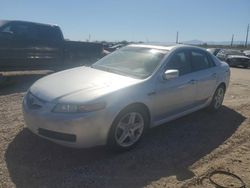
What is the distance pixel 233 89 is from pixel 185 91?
545 centimetres

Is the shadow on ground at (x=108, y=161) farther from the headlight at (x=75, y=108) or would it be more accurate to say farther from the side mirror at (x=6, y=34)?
the side mirror at (x=6, y=34)

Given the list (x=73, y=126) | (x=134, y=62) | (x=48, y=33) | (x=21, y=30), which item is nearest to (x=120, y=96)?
(x=73, y=126)

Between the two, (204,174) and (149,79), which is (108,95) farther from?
(204,174)

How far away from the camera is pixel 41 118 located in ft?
13.9

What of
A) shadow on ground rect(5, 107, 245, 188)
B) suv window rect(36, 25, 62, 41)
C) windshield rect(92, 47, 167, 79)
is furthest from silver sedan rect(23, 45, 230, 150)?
suv window rect(36, 25, 62, 41)

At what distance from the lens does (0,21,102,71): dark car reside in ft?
32.1

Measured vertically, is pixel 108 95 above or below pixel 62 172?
above

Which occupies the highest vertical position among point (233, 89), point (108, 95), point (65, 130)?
point (108, 95)

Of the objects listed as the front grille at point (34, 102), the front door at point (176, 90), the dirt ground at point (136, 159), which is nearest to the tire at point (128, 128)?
the dirt ground at point (136, 159)

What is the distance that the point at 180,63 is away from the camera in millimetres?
5789

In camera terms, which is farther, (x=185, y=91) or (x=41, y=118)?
(x=185, y=91)

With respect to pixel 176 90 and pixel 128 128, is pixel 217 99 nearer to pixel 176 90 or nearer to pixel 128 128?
pixel 176 90

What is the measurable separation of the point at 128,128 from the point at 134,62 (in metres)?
1.36

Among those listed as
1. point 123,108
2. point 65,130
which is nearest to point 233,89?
point 123,108
